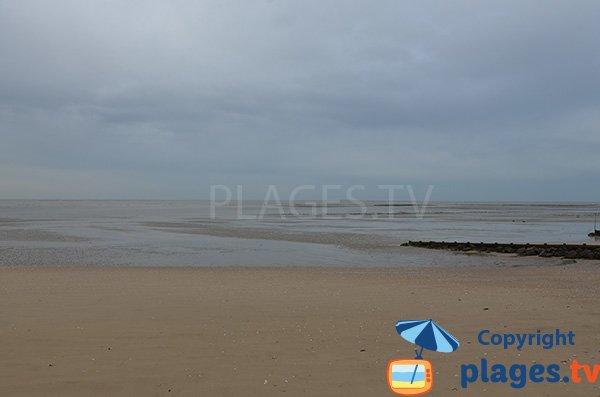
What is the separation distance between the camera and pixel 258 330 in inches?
285

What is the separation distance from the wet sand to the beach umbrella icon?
0.12 meters

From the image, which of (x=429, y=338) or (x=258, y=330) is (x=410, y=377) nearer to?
(x=429, y=338)

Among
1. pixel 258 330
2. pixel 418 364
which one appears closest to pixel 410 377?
pixel 418 364

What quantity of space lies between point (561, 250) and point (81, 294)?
20.2m

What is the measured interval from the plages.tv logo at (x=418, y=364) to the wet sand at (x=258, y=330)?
12 centimetres

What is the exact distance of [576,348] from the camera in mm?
6258

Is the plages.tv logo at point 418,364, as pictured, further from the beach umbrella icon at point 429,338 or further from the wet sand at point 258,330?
the wet sand at point 258,330

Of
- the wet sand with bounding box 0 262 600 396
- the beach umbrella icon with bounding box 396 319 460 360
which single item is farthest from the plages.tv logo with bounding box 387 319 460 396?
the wet sand with bounding box 0 262 600 396

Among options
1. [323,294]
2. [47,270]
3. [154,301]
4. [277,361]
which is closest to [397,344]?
[277,361]

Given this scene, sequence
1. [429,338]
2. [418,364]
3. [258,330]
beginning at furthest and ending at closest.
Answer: [258,330]
[429,338]
[418,364]

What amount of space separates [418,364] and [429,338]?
0.66 meters

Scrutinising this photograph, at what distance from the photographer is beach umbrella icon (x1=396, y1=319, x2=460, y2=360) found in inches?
233

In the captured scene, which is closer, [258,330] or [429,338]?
[429,338]

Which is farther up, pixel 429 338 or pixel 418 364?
pixel 429 338
